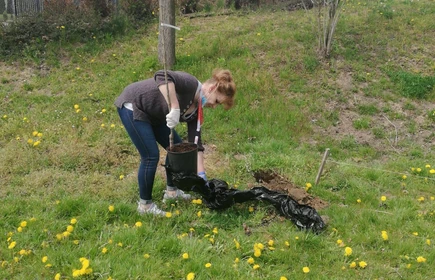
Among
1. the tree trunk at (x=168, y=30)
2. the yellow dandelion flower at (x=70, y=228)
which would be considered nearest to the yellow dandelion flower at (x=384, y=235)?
the yellow dandelion flower at (x=70, y=228)

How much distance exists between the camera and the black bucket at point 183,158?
3696mm

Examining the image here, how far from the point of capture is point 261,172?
513cm

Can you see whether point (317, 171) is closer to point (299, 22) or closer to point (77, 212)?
point (77, 212)

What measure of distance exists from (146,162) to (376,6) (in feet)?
30.0

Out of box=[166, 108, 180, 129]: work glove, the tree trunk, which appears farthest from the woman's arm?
the tree trunk

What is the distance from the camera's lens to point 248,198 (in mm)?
4191

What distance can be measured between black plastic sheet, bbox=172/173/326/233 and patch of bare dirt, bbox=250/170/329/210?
1.15 feet

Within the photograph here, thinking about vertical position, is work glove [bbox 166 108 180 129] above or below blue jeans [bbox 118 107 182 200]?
above

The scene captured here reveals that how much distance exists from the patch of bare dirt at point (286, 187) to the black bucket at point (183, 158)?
4.14ft

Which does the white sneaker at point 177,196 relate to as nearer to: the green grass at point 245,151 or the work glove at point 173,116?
the green grass at point 245,151

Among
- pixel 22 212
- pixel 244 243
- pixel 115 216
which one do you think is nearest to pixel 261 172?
pixel 244 243

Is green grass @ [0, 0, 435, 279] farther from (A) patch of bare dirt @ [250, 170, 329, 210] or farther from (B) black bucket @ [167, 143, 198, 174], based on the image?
(B) black bucket @ [167, 143, 198, 174]

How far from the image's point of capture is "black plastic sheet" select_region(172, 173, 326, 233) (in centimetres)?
391

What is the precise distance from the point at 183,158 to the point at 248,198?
0.88 meters
